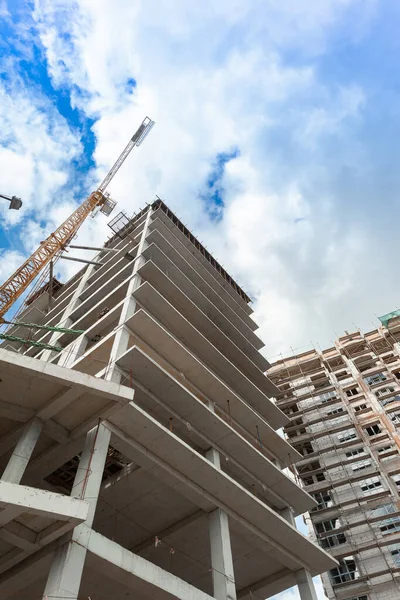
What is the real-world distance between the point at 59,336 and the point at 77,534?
1349 cm

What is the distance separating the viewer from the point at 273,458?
2256 cm

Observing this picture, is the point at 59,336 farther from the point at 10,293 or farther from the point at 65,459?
the point at 10,293

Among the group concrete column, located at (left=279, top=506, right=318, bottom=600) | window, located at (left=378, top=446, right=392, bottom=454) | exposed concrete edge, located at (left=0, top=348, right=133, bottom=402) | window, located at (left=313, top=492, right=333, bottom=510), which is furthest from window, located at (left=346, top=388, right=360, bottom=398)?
exposed concrete edge, located at (left=0, top=348, right=133, bottom=402)

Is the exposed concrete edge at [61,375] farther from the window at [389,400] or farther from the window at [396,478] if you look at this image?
the window at [389,400]

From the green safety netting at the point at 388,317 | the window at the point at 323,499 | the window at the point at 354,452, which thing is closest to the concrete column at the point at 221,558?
the window at the point at 323,499

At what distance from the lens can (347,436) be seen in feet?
111

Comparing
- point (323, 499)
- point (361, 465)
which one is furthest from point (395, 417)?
point (323, 499)

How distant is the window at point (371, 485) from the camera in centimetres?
2915

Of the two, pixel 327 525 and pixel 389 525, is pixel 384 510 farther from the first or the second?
pixel 327 525

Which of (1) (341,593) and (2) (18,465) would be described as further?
(1) (341,593)

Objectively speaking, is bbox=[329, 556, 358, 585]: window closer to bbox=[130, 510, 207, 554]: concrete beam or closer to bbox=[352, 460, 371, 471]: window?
bbox=[352, 460, 371, 471]: window

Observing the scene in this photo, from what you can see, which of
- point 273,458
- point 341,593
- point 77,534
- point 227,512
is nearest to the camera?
point 77,534

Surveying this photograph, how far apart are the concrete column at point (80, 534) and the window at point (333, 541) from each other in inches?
788

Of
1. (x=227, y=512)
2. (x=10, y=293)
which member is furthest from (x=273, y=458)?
(x=10, y=293)
